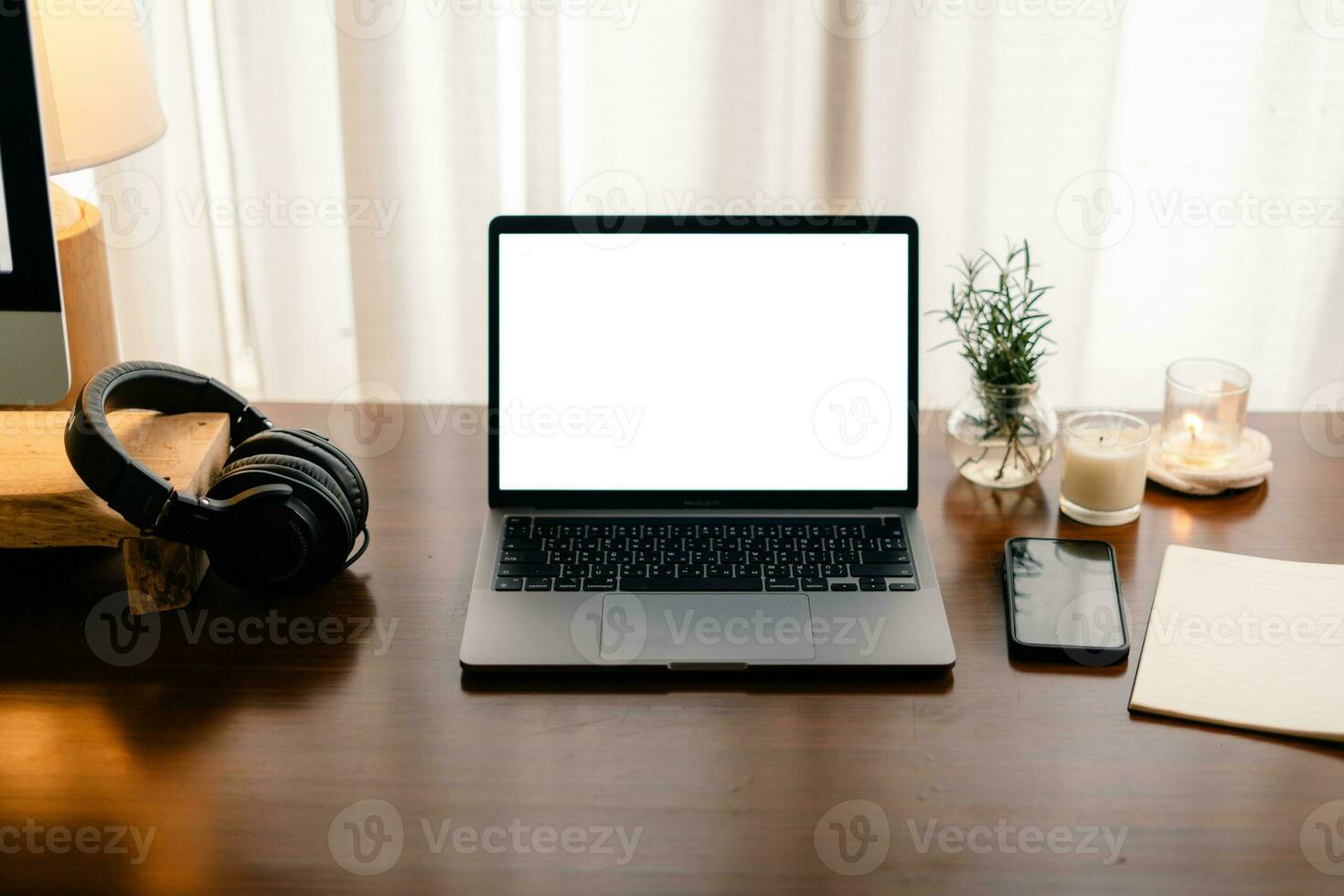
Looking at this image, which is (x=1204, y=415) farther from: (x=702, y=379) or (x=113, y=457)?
(x=113, y=457)

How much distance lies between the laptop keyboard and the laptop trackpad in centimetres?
2

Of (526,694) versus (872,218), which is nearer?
(526,694)

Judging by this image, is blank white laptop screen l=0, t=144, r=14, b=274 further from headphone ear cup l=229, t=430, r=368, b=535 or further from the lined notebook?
the lined notebook

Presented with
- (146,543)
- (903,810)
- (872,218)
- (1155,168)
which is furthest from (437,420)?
(1155,168)

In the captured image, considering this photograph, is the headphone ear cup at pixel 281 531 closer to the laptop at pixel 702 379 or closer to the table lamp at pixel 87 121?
the laptop at pixel 702 379

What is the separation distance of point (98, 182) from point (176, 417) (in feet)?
3.11

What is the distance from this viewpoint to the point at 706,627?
86 centimetres

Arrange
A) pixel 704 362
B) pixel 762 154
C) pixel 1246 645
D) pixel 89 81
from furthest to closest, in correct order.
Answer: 1. pixel 762 154
2. pixel 89 81
3. pixel 704 362
4. pixel 1246 645

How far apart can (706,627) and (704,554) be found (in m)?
0.09

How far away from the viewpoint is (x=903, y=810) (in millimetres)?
715

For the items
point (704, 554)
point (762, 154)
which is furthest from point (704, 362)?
point (762, 154)

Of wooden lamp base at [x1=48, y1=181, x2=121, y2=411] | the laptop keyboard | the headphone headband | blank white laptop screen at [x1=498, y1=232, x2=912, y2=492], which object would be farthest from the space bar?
wooden lamp base at [x1=48, y1=181, x2=121, y2=411]

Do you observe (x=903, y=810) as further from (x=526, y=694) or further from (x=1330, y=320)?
(x=1330, y=320)

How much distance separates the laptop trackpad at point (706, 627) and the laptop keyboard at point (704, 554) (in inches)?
0.6
